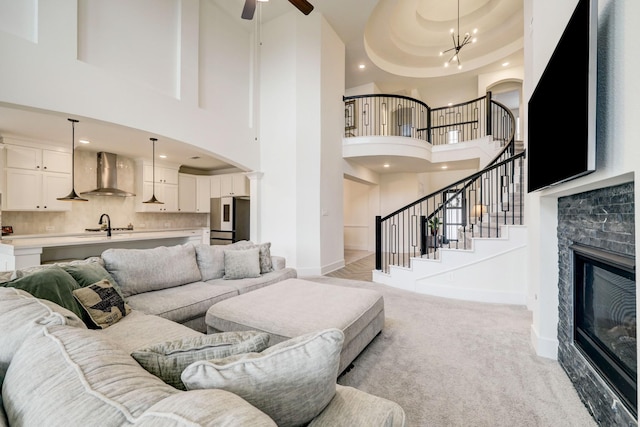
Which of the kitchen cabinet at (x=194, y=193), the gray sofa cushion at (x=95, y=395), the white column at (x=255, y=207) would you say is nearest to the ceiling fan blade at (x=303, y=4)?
the white column at (x=255, y=207)

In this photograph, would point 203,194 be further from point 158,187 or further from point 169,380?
point 169,380

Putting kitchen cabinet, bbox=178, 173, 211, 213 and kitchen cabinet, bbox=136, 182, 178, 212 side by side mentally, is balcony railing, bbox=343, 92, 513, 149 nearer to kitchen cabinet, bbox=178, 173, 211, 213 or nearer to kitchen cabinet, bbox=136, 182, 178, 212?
kitchen cabinet, bbox=178, 173, 211, 213

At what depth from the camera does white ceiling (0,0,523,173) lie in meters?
4.62

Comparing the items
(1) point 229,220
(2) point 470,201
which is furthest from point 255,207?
(2) point 470,201

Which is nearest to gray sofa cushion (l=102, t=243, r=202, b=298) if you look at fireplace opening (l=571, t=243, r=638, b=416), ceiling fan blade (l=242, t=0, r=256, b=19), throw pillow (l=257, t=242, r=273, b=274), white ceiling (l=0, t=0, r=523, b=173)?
throw pillow (l=257, t=242, r=273, b=274)

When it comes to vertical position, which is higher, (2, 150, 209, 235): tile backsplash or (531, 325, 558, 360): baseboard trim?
(2, 150, 209, 235): tile backsplash

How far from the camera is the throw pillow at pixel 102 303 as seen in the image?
1.93 m

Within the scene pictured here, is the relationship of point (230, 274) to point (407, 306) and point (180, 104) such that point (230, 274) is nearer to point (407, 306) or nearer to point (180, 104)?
point (407, 306)

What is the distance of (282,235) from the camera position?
216 inches

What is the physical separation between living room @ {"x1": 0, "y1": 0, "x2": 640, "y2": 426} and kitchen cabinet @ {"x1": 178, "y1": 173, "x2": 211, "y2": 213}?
287 centimetres

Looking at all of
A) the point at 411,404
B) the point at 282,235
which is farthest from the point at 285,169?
the point at 411,404

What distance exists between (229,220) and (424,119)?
6271 millimetres

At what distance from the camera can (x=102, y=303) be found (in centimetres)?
201

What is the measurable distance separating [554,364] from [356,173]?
5242 millimetres
